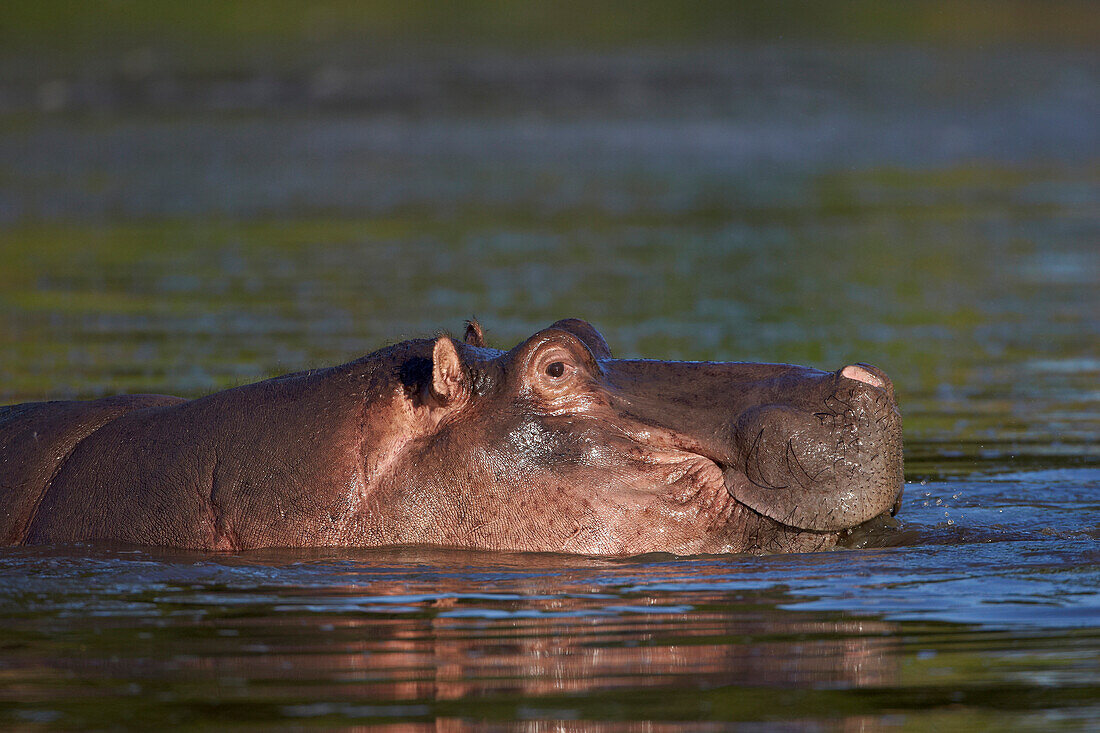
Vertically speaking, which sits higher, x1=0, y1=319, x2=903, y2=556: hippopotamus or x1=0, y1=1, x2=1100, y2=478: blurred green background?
x1=0, y1=1, x2=1100, y2=478: blurred green background

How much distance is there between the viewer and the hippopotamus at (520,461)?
6000mm

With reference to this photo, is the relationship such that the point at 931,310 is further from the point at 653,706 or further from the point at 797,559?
the point at 653,706

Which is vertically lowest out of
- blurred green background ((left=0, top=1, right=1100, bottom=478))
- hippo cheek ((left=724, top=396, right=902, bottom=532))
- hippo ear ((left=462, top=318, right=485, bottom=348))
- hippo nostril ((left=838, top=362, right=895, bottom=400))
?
hippo cheek ((left=724, top=396, right=902, bottom=532))

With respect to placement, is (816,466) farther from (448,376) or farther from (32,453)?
(32,453)

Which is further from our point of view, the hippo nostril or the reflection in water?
the hippo nostril

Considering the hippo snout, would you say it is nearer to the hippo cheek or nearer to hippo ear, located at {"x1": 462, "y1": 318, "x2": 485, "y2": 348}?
the hippo cheek

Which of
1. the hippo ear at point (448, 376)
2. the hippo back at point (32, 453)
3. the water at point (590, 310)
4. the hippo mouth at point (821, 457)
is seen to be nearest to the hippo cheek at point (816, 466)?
the hippo mouth at point (821, 457)

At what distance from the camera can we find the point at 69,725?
15.7 feet

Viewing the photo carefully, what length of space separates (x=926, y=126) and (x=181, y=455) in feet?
84.9

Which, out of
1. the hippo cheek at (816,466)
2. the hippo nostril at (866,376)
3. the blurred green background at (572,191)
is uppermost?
the blurred green background at (572,191)

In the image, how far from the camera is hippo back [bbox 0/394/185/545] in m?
6.59

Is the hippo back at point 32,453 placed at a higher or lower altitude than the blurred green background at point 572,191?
lower

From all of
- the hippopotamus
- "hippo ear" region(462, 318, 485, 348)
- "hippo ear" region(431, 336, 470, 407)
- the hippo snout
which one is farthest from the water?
"hippo ear" region(462, 318, 485, 348)

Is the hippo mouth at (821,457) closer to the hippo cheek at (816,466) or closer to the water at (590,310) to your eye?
the hippo cheek at (816,466)
